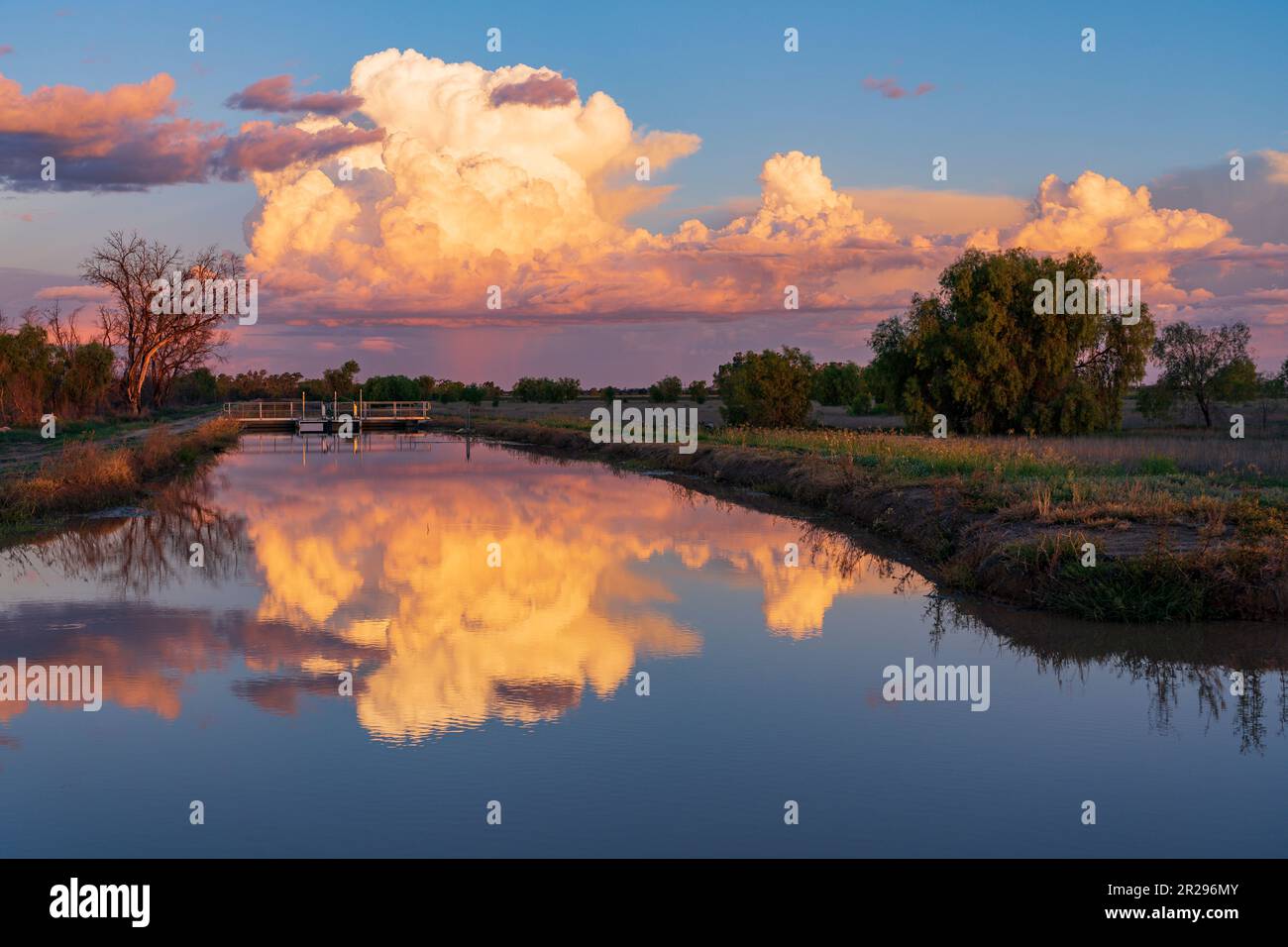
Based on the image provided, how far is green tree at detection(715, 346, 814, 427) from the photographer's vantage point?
147ft

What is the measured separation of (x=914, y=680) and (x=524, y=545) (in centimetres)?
944

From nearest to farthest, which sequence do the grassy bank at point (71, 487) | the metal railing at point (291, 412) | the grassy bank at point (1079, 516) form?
the grassy bank at point (1079, 516)
the grassy bank at point (71, 487)
the metal railing at point (291, 412)

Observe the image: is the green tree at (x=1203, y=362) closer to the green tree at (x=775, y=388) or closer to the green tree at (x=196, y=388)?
the green tree at (x=775, y=388)

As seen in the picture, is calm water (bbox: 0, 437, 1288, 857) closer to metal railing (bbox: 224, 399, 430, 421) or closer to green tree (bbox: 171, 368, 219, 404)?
metal railing (bbox: 224, 399, 430, 421)

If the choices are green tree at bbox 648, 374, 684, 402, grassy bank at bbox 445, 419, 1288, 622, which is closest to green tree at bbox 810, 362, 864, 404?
green tree at bbox 648, 374, 684, 402

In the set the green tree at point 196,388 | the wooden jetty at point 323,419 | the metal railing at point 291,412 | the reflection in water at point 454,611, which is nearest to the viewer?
the reflection in water at point 454,611

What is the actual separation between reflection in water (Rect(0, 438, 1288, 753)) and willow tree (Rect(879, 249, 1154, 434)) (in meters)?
18.1

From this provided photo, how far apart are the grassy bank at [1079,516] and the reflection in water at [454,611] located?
496mm

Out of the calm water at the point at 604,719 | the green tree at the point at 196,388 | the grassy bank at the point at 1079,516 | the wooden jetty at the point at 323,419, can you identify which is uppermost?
the green tree at the point at 196,388

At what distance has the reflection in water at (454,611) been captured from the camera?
9.19 meters

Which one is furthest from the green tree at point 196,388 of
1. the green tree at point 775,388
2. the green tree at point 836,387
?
the green tree at point 775,388

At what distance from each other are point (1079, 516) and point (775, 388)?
30.7 metres
